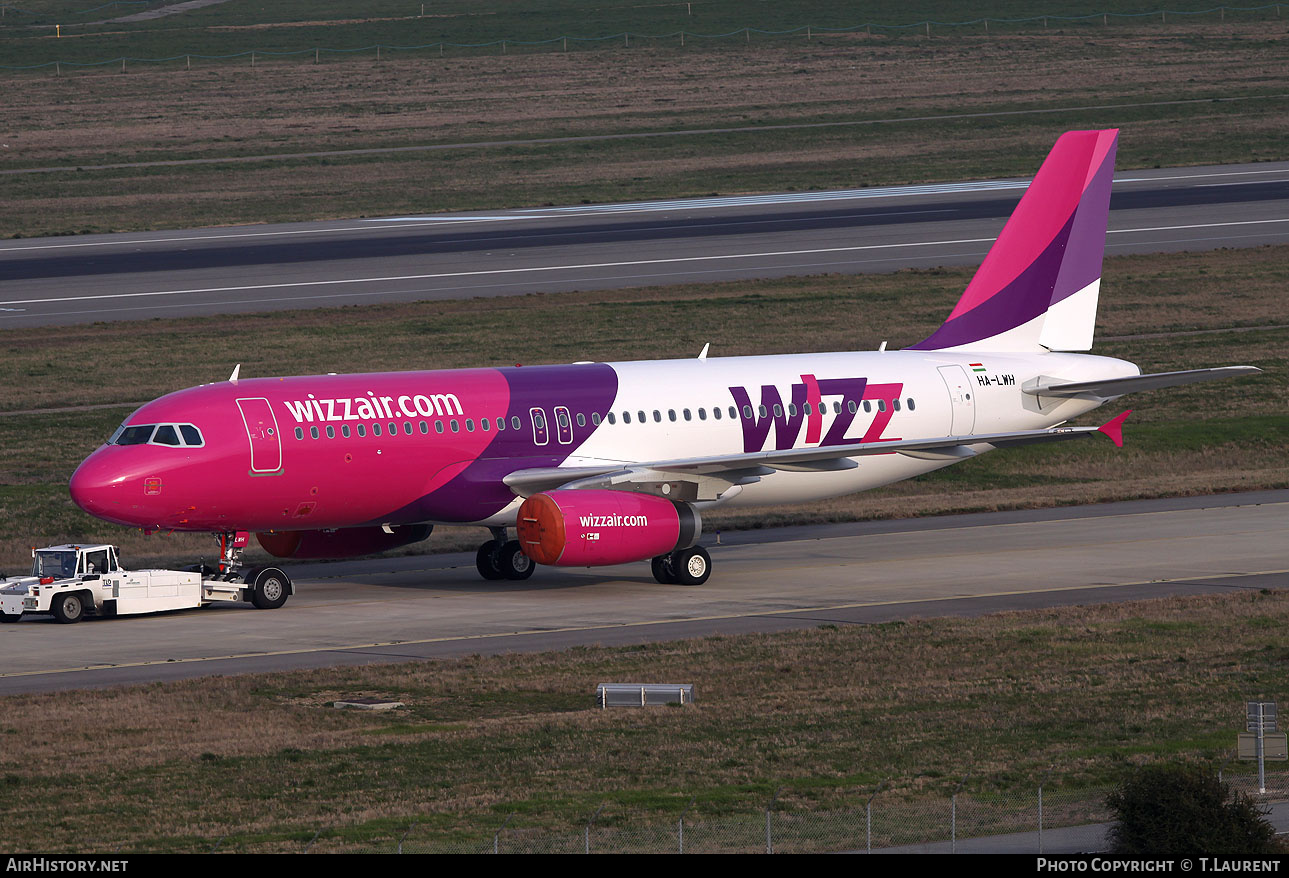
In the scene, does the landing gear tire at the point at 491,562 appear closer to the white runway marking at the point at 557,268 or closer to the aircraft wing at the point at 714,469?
the aircraft wing at the point at 714,469

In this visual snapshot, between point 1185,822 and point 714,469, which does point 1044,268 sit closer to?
point 714,469

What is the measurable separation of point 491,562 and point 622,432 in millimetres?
4732

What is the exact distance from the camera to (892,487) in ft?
210

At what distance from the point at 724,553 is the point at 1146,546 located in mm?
10978

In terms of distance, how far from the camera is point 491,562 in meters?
48.5

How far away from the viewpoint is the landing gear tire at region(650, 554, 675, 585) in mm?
46938

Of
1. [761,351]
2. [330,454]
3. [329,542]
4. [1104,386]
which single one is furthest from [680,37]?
[330,454]

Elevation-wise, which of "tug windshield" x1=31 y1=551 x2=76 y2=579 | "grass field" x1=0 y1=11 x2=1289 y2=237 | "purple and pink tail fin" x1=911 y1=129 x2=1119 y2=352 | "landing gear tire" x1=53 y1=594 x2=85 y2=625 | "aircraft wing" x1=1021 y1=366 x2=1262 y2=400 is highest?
"grass field" x1=0 y1=11 x2=1289 y2=237

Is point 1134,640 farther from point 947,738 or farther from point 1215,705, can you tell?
point 947,738

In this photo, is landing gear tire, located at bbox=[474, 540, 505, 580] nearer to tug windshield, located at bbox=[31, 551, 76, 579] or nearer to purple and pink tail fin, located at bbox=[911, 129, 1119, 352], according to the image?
tug windshield, located at bbox=[31, 551, 76, 579]

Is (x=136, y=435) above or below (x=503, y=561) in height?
above

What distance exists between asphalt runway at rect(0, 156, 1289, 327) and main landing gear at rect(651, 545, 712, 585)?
41823mm

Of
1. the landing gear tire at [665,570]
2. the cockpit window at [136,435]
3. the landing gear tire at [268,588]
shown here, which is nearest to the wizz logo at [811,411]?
the landing gear tire at [665,570]

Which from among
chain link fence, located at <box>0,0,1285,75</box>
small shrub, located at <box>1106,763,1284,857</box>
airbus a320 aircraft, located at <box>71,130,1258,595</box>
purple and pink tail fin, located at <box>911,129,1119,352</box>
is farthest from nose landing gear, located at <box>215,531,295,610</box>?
chain link fence, located at <box>0,0,1285,75</box>
